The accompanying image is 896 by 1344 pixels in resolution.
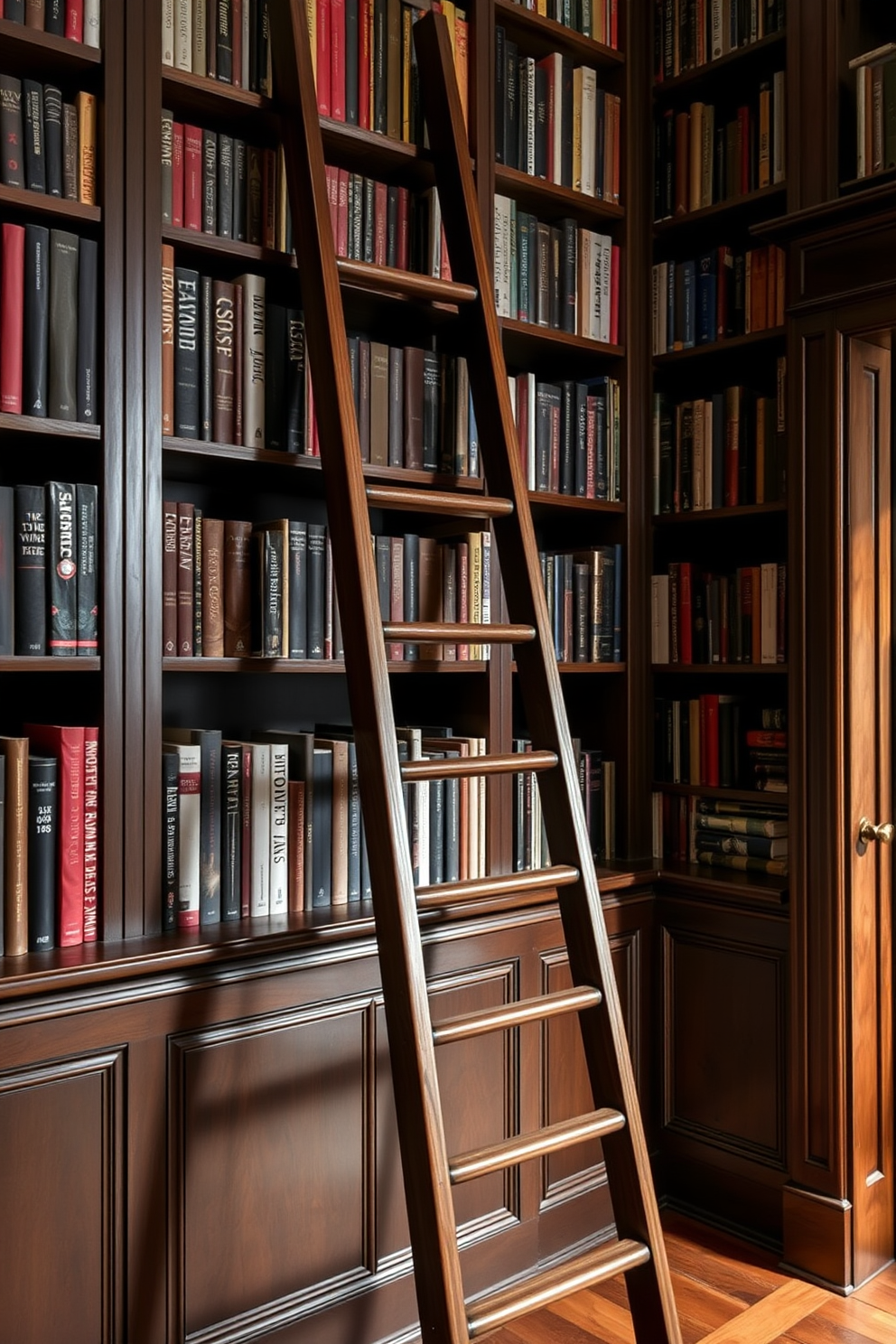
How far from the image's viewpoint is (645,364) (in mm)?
2801

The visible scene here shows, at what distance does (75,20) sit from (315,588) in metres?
1.02

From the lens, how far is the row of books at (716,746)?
261cm

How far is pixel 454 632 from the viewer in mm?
1901

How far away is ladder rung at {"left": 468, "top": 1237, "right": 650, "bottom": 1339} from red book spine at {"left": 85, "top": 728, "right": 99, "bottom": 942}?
0.84 metres

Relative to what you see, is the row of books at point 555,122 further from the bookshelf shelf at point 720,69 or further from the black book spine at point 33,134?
the black book spine at point 33,134

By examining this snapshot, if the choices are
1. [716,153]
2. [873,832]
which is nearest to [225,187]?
[716,153]

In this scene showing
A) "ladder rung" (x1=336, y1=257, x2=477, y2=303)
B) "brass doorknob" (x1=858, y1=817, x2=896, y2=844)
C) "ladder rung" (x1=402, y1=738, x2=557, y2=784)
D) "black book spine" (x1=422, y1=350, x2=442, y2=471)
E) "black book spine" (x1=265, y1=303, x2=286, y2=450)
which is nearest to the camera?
"ladder rung" (x1=402, y1=738, x2=557, y2=784)

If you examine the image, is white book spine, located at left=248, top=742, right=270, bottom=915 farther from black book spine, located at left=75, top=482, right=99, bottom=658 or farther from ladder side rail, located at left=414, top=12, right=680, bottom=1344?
ladder side rail, located at left=414, top=12, right=680, bottom=1344

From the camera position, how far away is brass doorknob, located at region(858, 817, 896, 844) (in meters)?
2.43

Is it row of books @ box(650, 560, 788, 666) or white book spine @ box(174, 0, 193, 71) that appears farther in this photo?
row of books @ box(650, 560, 788, 666)

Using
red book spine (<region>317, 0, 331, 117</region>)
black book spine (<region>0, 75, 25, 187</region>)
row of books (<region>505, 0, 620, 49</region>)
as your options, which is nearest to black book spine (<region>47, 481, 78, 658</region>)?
black book spine (<region>0, 75, 25, 187</region>)

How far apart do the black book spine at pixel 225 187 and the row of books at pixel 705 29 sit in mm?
1287

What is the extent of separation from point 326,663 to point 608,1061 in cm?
87

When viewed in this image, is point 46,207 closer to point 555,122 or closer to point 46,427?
point 46,427
